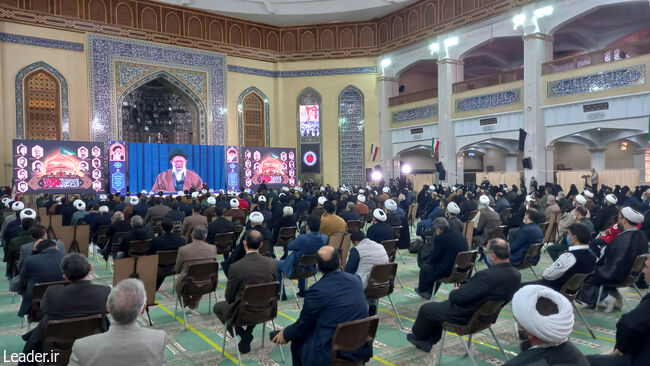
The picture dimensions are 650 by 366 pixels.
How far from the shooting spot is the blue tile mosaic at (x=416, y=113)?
58.6 ft

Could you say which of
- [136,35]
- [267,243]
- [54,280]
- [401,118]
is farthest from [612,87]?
[136,35]

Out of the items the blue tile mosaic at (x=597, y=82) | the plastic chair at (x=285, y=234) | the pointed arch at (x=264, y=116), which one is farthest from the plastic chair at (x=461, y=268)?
the pointed arch at (x=264, y=116)

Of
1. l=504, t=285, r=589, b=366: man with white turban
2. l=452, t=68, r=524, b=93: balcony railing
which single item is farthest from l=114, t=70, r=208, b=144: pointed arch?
l=504, t=285, r=589, b=366: man with white turban

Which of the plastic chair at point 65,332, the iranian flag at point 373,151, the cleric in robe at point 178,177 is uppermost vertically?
the iranian flag at point 373,151

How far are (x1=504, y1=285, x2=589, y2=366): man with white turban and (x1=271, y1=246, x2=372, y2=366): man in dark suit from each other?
1092mm

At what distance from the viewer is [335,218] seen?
6.34 m

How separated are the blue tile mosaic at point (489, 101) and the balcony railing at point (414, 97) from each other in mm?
1643

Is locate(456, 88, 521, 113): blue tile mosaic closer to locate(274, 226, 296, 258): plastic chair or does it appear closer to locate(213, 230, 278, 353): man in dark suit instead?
locate(274, 226, 296, 258): plastic chair

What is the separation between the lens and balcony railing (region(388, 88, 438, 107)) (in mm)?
18125

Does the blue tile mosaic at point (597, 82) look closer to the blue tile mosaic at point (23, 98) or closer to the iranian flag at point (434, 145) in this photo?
the iranian flag at point (434, 145)

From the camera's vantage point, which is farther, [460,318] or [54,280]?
[54,280]

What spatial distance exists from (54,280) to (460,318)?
3171mm

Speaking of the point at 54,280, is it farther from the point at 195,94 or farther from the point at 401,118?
the point at 401,118

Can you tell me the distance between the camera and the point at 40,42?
15.1 m
